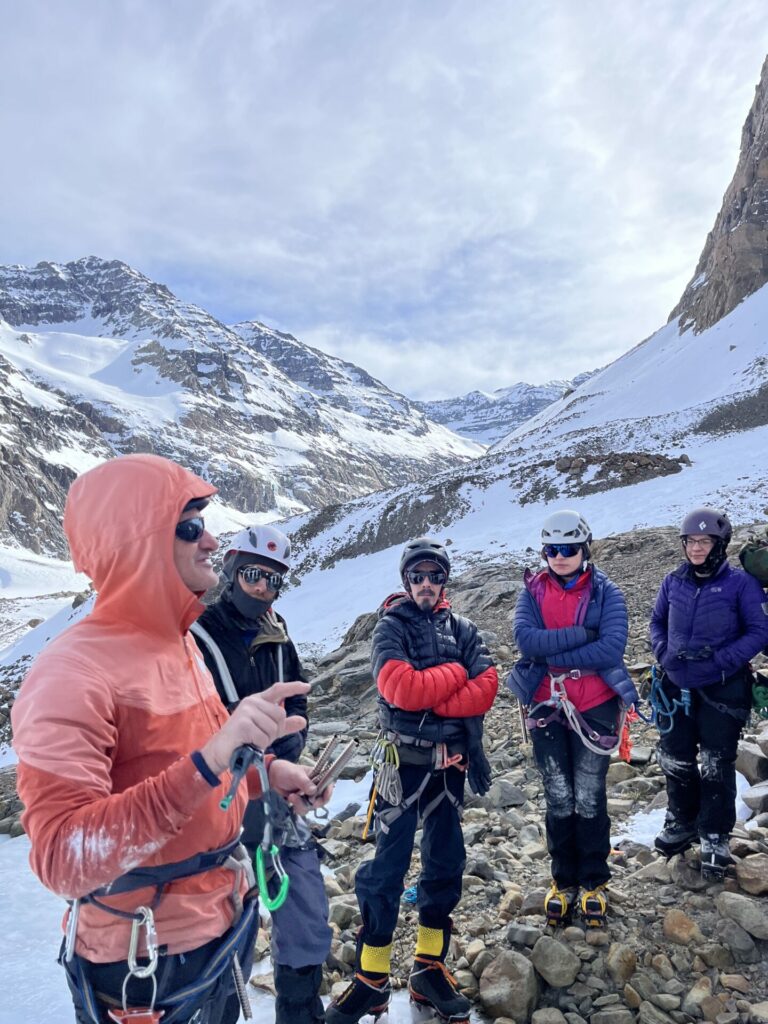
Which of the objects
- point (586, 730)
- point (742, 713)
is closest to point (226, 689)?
point (586, 730)

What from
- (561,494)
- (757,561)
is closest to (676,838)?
(757,561)

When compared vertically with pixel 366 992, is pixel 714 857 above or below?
above

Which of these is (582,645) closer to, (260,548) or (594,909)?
(594,909)

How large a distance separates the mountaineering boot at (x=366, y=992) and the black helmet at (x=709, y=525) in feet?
12.0

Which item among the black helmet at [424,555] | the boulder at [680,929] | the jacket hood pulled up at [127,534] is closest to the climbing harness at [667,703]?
the boulder at [680,929]

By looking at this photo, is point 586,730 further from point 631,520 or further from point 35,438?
point 35,438

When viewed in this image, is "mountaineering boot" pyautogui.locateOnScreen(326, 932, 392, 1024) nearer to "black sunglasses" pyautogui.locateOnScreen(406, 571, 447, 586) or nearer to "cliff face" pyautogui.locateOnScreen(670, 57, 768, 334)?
"black sunglasses" pyautogui.locateOnScreen(406, 571, 447, 586)

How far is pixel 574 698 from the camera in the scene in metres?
4.23

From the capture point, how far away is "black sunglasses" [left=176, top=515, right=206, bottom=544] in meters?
2.01

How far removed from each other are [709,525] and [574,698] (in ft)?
5.69

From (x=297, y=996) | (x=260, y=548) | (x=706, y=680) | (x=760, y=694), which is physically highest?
(x=260, y=548)

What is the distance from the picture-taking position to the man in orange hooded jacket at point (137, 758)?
5.17 feet

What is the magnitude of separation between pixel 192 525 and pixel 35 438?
144 m

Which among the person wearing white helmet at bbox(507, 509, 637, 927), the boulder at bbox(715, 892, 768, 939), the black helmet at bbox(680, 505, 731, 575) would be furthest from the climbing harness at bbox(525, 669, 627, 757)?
the black helmet at bbox(680, 505, 731, 575)
